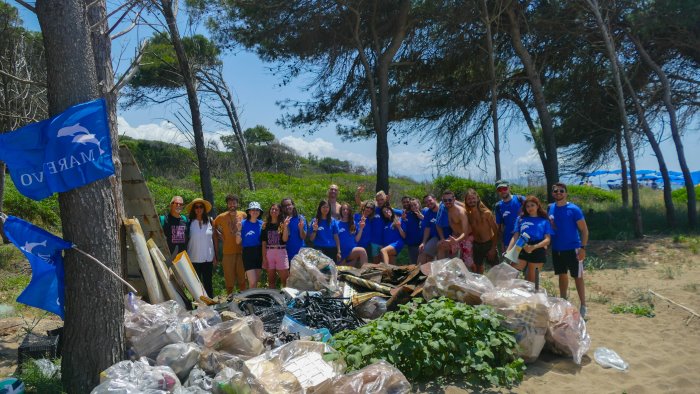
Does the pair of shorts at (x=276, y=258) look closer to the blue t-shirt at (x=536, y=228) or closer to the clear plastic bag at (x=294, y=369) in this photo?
the clear plastic bag at (x=294, y=369)

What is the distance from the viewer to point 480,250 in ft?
27.0

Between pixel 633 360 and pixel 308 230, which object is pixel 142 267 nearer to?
pixel 308 230

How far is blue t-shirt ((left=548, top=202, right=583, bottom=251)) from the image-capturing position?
22.5ft

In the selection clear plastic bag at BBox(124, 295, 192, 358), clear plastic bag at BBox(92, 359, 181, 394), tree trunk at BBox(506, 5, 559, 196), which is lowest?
clear plastic bag at BBox(92, 359, 181, 394)

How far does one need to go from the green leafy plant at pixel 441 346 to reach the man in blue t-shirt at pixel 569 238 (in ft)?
7.45

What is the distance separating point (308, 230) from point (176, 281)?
7.95 ft

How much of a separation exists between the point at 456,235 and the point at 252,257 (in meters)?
2.99

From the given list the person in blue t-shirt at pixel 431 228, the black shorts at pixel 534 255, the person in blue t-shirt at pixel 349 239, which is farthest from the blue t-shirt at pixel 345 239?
the black shorts at pixel 534 255

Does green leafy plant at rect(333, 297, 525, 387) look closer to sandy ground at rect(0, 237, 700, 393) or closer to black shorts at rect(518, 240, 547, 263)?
sandy ground at rect(0, 237, 700, 393)

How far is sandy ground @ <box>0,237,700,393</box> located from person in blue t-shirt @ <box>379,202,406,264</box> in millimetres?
2425

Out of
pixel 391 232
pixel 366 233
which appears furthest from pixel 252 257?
pixel 391 232

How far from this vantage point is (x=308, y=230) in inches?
332

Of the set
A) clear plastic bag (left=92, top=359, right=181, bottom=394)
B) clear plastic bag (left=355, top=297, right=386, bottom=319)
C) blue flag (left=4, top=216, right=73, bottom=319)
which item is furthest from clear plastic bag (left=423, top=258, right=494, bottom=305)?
blue flag (left=4, top=216, right=73, bottom=319)

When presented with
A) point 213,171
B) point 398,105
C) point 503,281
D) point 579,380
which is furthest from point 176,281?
point 213,171
